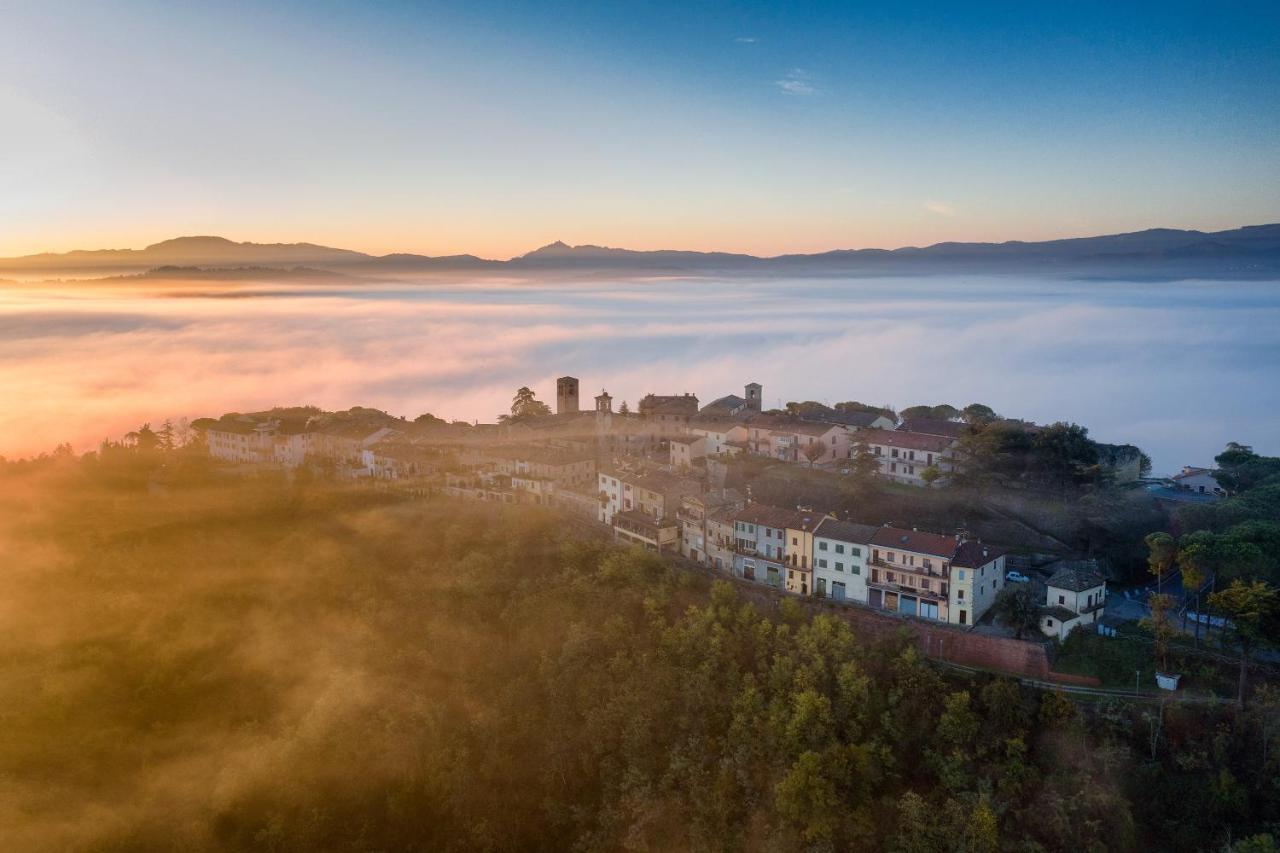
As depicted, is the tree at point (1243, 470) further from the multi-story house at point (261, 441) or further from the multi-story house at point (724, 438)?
the multi-story house at point (261, 441)

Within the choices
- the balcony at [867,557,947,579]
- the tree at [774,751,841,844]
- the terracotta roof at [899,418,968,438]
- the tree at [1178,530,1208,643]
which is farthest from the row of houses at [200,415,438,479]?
the tree at [1178,530,1208,643]

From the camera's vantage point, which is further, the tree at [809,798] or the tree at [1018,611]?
the tree at [1018,611]

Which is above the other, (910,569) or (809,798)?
(910,569)

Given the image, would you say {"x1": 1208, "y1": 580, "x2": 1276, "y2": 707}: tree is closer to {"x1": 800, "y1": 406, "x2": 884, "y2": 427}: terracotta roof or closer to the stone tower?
{"x1": 800, "y1": 406, "x2": 884, "y2": 427}: terracotta roof

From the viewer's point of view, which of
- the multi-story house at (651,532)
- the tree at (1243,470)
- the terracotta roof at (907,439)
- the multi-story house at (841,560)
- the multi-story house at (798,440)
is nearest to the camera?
the multi-story house at (841,560)

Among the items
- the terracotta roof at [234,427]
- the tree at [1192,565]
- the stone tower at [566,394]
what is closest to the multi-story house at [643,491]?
the tree at [1192,565]

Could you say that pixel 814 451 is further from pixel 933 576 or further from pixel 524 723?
pixel 524 723

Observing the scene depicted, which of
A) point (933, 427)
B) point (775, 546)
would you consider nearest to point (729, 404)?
point (933, 427)
